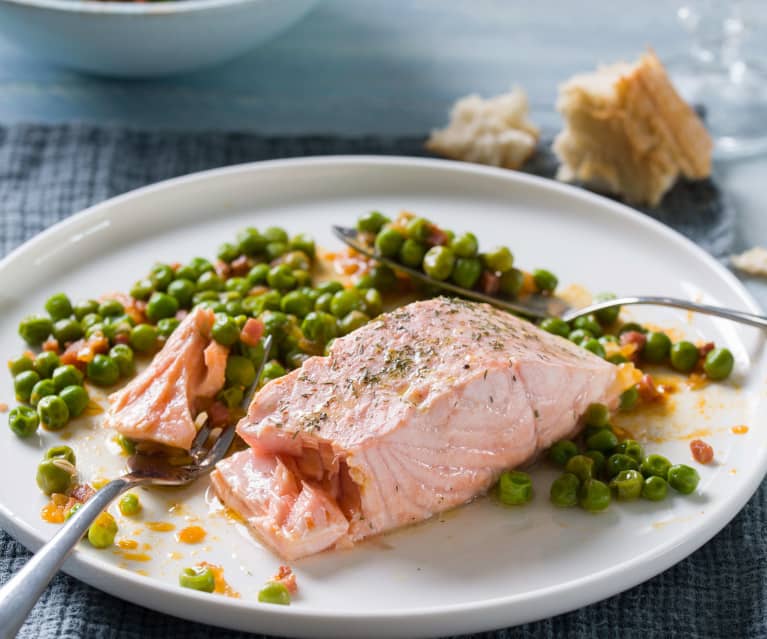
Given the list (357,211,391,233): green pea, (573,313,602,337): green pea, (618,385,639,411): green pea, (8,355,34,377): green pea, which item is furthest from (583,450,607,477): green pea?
(8,355,34,377): green pea

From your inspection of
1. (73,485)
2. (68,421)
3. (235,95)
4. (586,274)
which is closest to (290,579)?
(73,485)

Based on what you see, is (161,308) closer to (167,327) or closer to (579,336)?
(167,327)

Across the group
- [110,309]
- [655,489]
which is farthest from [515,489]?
[110,309]

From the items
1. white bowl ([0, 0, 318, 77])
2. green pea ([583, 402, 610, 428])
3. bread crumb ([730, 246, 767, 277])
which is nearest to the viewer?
green pea ([583, 402, 610, 428])

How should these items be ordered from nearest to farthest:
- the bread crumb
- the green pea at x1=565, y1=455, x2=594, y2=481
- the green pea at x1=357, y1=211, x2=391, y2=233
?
the green pea at x1=565, y1=455, x2=594, y2=481 → the green pea at x1=357, y1=211, x2=391, y2=233 → the bread crumb

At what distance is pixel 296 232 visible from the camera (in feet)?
19.5

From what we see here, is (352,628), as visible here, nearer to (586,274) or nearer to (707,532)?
(707,532)

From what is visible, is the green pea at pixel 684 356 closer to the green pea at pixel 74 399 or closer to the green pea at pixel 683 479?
the green pea at pixel 683 479

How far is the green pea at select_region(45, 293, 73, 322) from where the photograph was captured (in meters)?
5.12

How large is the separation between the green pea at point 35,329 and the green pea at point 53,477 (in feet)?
3.47

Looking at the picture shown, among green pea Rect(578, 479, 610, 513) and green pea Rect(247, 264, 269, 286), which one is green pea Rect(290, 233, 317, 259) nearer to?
green pea Rect(247, 264, 269, 286)

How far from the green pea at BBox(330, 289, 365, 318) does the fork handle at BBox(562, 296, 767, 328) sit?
104cm

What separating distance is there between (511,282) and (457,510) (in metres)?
1.54

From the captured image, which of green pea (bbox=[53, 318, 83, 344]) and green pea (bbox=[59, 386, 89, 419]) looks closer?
green pea (bbox=[59, 386, 89, 419])
